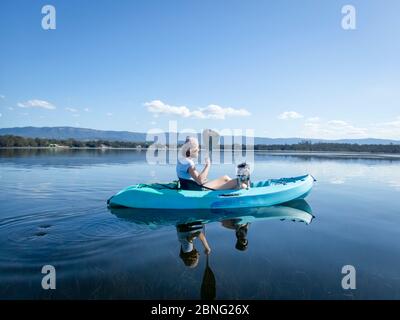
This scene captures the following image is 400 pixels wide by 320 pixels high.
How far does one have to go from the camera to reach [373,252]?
655 centimetres

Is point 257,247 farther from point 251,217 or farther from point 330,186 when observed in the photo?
point 330,186

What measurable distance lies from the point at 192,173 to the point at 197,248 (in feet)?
11.7

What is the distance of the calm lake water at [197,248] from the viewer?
4.63 m

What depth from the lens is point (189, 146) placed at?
9.57m

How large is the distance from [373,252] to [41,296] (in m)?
6.31

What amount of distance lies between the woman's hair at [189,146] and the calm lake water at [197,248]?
1926 mm

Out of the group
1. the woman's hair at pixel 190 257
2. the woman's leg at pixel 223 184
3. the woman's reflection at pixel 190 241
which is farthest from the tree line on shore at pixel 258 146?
the woman's hair at pixel 190 257

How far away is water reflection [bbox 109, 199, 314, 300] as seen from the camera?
649 cm

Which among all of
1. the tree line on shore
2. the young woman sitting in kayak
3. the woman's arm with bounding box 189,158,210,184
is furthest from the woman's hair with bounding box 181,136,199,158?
the tree line on shore

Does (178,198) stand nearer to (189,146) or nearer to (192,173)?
(192,173)

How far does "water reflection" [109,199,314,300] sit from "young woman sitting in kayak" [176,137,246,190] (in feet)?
2.74
